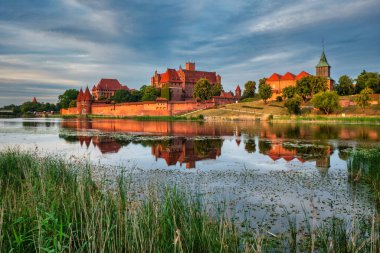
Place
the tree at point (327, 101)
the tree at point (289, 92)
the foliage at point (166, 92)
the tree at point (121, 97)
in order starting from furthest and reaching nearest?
the tree at point (121, 97)
the foliage at point (166, 92)
the tree at point (289, 92)
the tree at point (327, 101)

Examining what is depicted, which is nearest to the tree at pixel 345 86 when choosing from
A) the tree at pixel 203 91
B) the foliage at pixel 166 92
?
the tree at pixel 203 91

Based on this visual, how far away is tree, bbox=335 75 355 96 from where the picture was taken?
77900 millimetres

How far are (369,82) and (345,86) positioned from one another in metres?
9.28

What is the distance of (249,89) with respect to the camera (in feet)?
292

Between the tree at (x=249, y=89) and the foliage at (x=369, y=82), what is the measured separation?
24.8 metres

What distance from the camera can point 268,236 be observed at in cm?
549

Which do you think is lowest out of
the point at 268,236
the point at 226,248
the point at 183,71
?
the point at 268,236

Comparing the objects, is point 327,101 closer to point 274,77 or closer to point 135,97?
point 274,77

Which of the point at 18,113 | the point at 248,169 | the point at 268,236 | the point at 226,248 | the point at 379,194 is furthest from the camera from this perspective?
the point at 18,113

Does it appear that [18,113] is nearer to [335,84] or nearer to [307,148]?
[335,84]

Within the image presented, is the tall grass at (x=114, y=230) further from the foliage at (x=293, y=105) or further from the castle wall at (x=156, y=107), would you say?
the castle wall at (x=156, y=107)

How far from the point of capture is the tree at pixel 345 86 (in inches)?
3067

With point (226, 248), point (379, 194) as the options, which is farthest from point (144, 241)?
point (379, 194)

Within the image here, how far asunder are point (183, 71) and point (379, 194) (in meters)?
92.6
